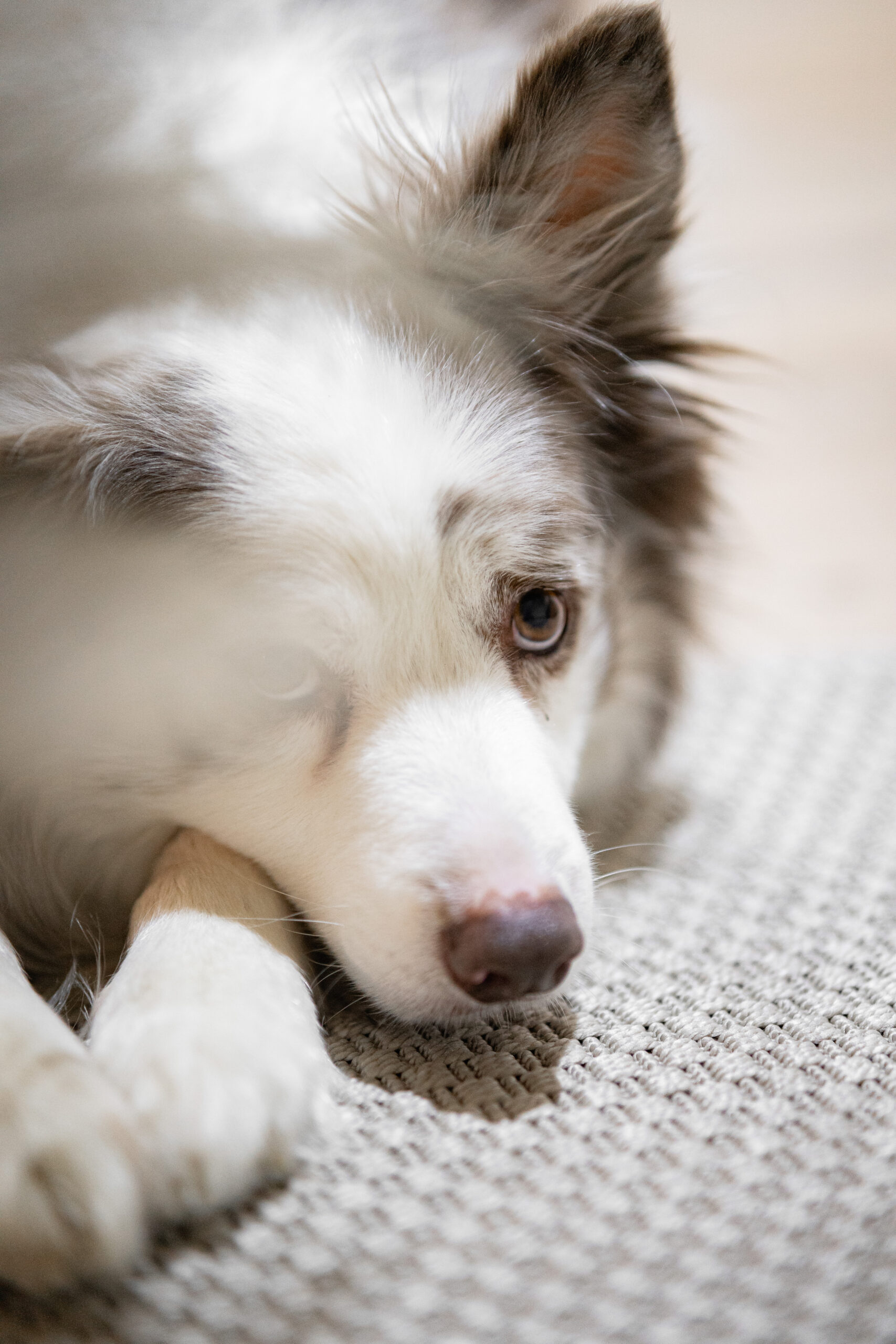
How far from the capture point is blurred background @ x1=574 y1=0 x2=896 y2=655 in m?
1.87

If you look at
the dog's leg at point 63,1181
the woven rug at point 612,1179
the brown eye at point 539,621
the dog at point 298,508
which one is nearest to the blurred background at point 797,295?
the dog at point 298,508

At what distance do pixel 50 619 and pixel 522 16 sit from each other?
135 cm

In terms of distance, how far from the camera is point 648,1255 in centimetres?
90

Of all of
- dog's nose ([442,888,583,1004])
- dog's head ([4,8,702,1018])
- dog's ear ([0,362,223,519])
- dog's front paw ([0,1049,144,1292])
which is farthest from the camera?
dog's ear ([0,362,223,519])

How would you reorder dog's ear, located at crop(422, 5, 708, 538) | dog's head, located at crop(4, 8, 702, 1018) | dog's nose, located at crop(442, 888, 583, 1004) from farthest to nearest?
1. dog's ear, located at crop(422, 5, 708, 538)
2. dog's head, located at crop(4, 8, 702, 1018)
3. dog's nose, located at crop(442, 888, 583, 1004)

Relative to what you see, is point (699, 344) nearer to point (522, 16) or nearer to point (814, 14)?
point (522, 16)

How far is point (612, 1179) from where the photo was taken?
979 mm

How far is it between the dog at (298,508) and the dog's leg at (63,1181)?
0.13 ft

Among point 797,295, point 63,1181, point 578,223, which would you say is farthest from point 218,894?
point 797,295

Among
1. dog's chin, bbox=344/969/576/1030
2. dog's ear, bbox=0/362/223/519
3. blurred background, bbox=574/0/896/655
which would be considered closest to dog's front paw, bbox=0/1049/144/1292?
dog's chin, bbox=344/969/576/1030

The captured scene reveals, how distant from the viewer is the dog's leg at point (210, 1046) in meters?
0.92

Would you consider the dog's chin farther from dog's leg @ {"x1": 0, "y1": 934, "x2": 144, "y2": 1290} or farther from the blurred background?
the blurred background

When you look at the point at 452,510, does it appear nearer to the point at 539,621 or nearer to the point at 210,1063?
the point at 539,621

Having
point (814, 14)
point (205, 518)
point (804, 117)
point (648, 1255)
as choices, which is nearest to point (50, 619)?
point (205, 518)
